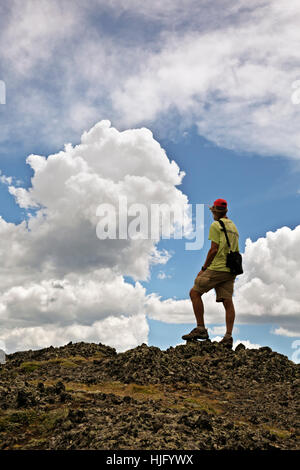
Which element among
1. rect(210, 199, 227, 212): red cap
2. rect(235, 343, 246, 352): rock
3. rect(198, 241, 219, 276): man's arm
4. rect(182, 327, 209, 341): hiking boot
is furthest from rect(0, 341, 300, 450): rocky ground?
rect(210, 199, 227, 212): red cap

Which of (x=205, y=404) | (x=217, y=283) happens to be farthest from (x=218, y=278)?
(x=205, y=404)

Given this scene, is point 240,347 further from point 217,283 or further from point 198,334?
point 217,283

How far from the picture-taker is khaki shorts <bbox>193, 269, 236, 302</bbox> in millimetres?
13688

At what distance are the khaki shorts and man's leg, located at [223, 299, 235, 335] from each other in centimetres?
19

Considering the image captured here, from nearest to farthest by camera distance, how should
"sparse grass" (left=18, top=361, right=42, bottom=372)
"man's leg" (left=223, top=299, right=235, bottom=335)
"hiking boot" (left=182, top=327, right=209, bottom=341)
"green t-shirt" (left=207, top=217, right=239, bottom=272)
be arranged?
"sparse grass" (left=18, top=361, right=42, bottom=372)
"green t-shirt" (left=207, top=217, right=239, bottom=272)
"man's leg" (left=223, top=299, right=235, bottom=335)
"hiking boot" (left=182, top=327, right=209, bottom=341)

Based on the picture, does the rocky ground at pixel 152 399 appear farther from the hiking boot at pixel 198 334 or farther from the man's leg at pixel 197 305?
the man's leg at pixel 197 305

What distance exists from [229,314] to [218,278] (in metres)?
1.22

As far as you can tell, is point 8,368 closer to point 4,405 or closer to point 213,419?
point 4,405

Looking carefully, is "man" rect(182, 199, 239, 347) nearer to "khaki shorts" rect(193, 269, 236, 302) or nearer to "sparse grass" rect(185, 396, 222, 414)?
"khaki shorts" rect(193, 269, 236, 302)

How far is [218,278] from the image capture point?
1373cm

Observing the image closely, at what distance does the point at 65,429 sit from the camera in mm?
6512
